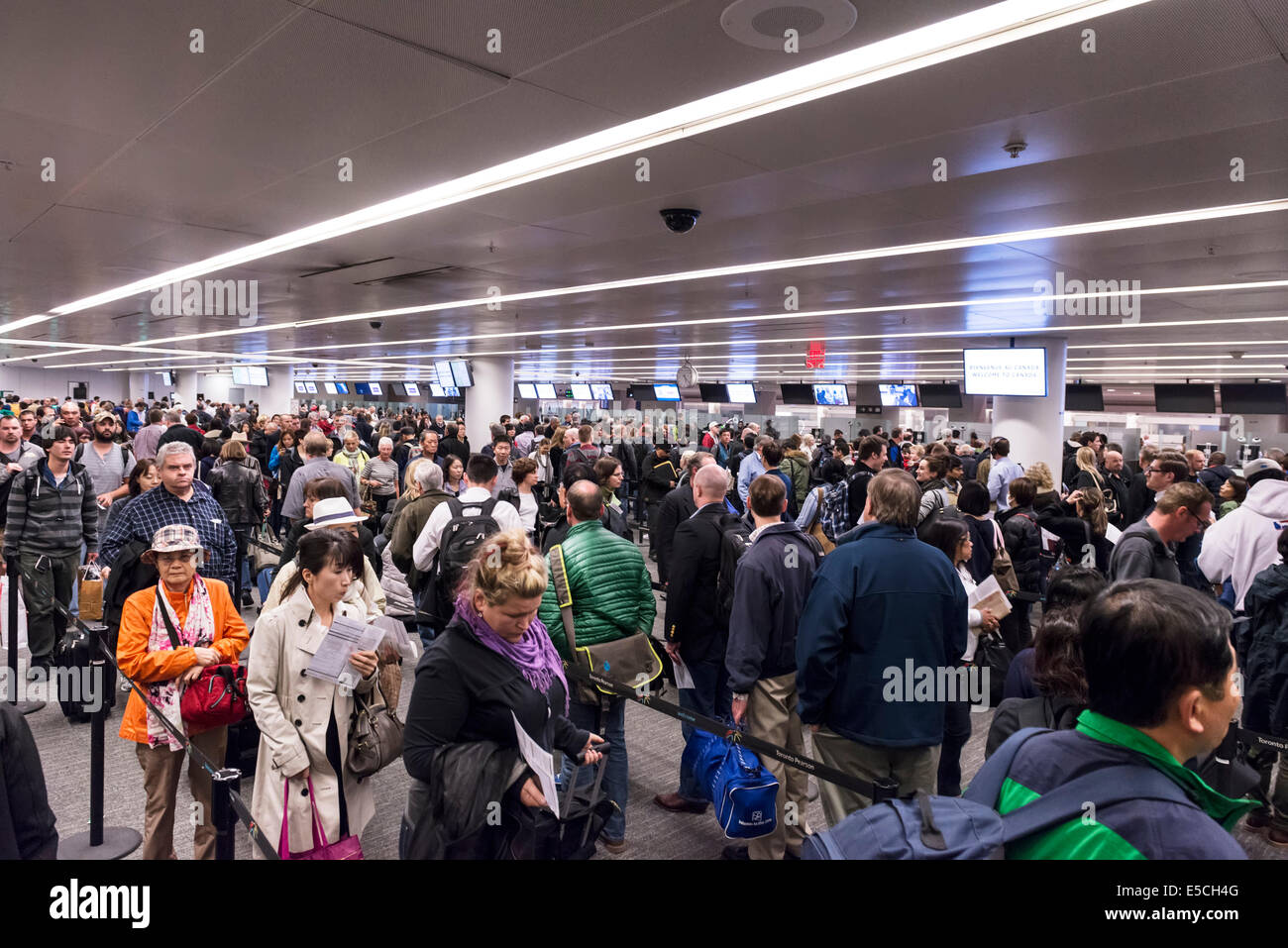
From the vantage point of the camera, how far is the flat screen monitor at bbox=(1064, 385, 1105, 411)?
60.2ft

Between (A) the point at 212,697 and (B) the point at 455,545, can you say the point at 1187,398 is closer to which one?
(B) the point at 455,545

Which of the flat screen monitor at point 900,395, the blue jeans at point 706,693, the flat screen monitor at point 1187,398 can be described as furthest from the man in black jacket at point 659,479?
the flat screen monitor at point 1187,398

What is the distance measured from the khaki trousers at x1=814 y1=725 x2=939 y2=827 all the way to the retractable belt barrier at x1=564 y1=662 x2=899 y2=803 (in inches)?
3.2

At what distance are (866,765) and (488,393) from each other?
17.7 m

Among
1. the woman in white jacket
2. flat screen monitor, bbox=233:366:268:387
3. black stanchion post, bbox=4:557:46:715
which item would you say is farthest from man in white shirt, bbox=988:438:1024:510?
flat screen monitor, bbox=233:366:268:387

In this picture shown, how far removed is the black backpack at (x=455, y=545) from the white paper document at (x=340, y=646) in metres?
1.36

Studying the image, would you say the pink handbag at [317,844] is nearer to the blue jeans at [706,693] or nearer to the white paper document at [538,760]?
the white paper document at [538,760]

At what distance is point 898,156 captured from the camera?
4.28m

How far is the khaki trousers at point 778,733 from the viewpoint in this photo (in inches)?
136

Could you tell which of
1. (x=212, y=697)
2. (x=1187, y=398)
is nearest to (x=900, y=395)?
(x=1187, y=398)

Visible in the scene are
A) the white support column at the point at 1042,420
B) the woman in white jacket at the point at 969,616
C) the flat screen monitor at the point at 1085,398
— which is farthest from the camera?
the flat screen monitor at the point at 1085,398

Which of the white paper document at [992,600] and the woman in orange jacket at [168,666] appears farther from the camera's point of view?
the white paper document at [992,600]

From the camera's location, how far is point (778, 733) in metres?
3.51
